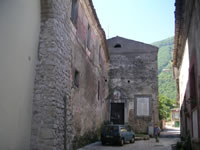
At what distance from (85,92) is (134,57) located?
11.9 metres

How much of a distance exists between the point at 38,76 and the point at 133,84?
51.5 feet

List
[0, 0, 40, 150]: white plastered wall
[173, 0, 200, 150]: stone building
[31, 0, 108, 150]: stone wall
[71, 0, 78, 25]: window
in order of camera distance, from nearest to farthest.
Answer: [0, 0, 40, 150]: white plastered wall, [31, 0, 108, 150]: stone wall, [173, 0, 200, 150]: stone building, [71, 0, 78, 25]: window

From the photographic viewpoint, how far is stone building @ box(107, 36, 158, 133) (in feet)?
69.9

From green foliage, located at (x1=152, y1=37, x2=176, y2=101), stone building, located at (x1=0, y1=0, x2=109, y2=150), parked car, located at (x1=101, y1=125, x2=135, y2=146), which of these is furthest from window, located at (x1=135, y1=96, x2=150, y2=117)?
green foliage, located at (x1=152, y1=37, x2=176, y2=101)

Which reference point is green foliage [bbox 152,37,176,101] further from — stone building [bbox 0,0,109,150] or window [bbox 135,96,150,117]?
stone building [bbox 0,0,109,150]

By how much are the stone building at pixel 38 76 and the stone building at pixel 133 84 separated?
12180 mm

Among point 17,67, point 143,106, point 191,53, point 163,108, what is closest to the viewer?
point 17,67

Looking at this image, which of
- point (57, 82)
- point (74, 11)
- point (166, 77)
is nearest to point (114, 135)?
point (57, 82)

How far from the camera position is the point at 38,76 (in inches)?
289

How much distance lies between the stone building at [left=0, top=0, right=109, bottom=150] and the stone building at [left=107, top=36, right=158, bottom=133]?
12.2 metres

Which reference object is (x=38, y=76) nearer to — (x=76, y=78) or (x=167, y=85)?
(x=76, y=78)

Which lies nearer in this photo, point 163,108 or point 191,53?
point 191,53

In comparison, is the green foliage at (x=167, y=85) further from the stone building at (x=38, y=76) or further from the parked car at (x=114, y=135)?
the stone building at (x=38, y=76)

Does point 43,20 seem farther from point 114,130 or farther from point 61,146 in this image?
point 114,130
